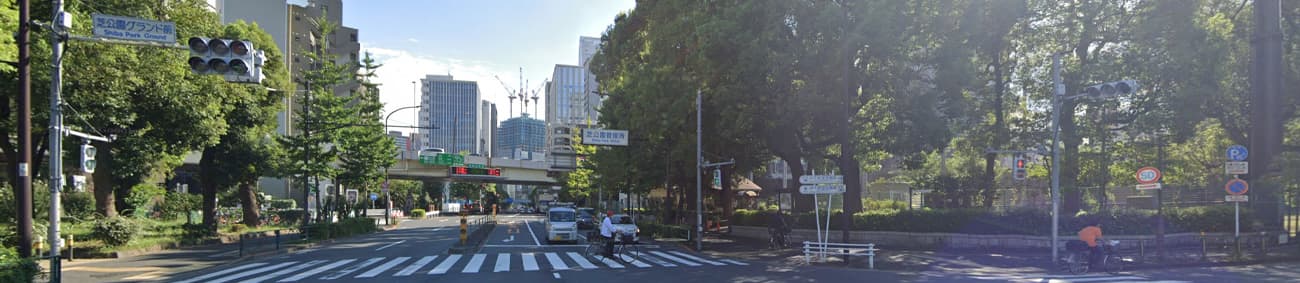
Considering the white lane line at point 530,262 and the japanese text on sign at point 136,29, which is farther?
the white lane line at point 530,262

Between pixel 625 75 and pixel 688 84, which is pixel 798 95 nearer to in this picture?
pixel 688 84

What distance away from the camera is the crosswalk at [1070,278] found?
1442 cm

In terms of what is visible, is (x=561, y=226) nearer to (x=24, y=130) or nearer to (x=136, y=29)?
(x=24, y=130)

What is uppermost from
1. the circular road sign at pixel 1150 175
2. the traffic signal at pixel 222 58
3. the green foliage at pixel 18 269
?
the traffic signal at pixel 222 58

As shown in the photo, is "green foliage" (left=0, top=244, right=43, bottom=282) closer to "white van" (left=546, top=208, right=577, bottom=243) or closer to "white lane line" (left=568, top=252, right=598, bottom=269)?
"white lane line" (left=568, top=252, right=598, bottom=269)

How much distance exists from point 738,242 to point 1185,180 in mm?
26688

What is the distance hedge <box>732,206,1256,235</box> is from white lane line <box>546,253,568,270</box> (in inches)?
459

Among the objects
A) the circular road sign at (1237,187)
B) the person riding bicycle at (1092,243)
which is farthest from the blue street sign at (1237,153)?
the person riding bicycle at (1092,243)

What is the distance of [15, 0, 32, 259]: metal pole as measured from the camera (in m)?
12.5

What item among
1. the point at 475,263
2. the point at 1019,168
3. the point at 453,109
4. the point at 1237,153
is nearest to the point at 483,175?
the point at 475,263

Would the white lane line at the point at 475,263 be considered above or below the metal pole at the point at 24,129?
below

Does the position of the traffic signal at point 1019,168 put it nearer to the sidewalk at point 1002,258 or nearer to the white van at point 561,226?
the sidewalk at point 1002,258

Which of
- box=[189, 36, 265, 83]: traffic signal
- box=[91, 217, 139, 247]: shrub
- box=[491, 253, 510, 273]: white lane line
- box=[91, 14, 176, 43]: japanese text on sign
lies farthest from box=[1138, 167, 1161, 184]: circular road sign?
box=[91, 217, 139, 247]: shrub

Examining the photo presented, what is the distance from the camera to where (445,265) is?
17.8 meters
